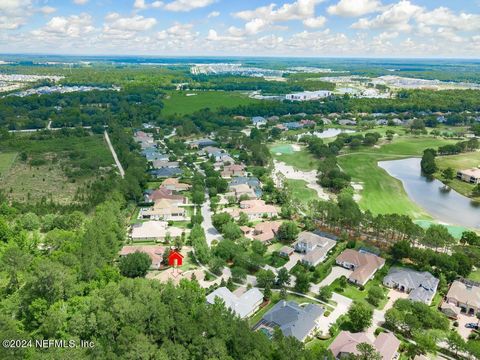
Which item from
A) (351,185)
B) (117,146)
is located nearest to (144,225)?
(351,185)

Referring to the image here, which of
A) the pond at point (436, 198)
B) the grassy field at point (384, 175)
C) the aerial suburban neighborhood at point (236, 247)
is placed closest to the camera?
the aerial suburban neighborhood at point (236, 247)

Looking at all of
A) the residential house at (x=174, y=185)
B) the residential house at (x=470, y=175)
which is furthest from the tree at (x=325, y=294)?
the residential house at (x=470, y=175)

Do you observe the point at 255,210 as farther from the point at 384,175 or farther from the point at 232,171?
the point at 384,175

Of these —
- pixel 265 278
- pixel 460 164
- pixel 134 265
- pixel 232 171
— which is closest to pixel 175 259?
pixel 134 265

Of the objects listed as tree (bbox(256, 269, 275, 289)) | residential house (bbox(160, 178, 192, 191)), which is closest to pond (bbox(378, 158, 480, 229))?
tree (bbox(256, 269, 275, 289))

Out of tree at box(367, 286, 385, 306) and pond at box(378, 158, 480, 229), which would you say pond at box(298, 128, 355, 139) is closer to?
pond at box(378, 158, 480, 229)

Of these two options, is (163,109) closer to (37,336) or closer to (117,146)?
(117,146)

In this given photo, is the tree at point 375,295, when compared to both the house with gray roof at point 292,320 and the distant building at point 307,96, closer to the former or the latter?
the house with gray roof at point 292,320
